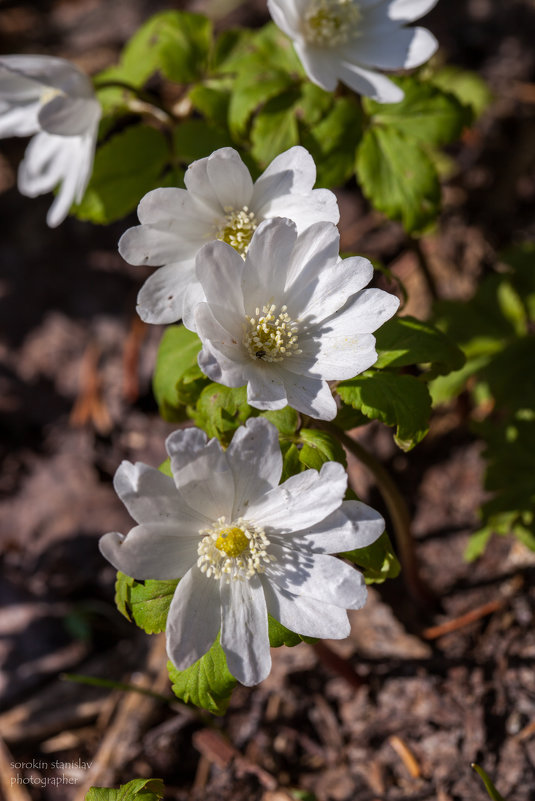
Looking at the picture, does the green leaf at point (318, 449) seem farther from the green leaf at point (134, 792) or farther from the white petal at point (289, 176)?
the green leaf at point (134, 792)

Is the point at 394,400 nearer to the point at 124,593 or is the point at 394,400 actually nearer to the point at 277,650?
the point at 124,593

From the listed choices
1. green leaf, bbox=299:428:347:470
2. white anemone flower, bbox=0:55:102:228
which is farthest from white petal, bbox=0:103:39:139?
green leaf, bbox=299:428:347:470

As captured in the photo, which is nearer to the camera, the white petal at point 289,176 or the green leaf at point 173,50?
the white petal at point 289,176

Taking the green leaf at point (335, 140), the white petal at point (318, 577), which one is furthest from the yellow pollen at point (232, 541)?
the green leaf at point (335, 140)

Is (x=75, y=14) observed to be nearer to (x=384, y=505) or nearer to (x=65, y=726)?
(x=384, y=505)

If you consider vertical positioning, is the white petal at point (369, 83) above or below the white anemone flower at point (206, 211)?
above

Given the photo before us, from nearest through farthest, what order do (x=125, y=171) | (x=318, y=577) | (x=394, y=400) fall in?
(x=318, y=577) < (x=394, y=400) < (x=125, y=171)

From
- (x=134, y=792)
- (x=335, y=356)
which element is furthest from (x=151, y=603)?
(x=335, y=356)
